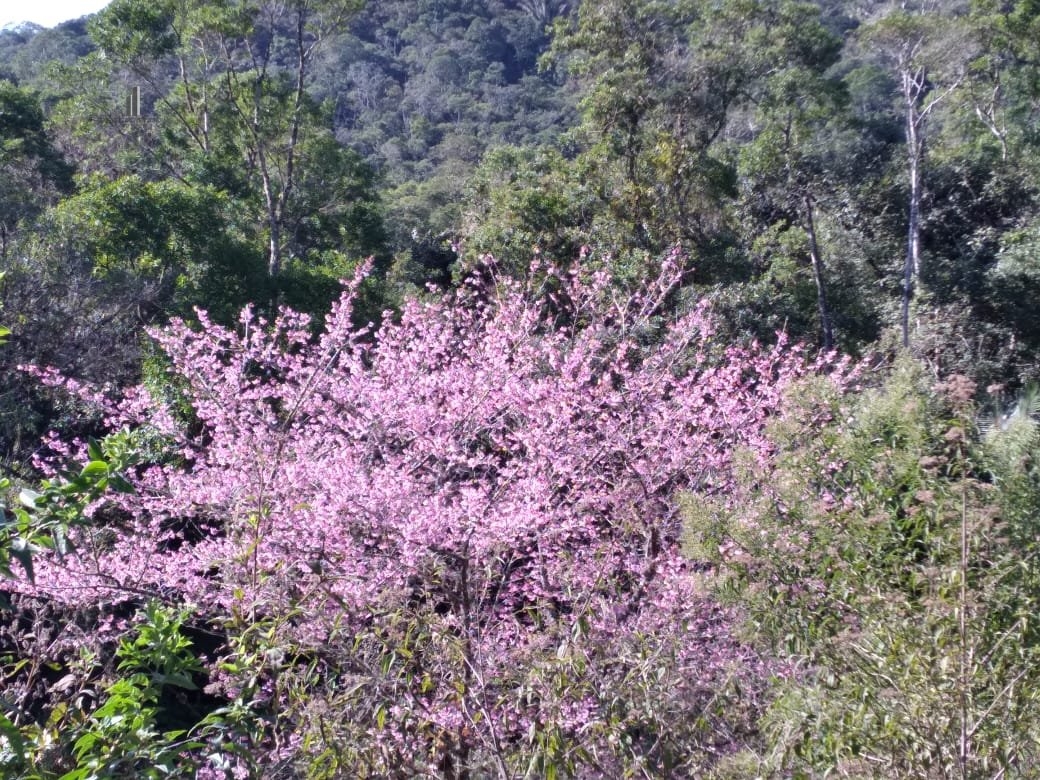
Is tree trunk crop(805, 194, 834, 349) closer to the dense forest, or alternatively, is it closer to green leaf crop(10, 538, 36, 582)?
the dense forest

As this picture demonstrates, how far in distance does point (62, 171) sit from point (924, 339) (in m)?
13.3

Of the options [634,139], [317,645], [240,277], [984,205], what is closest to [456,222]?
[634,139]

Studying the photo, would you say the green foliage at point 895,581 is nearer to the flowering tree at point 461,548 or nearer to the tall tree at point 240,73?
the flowering tree at point 461,548

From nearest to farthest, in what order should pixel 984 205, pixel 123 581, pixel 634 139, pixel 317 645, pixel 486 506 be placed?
pixel 317 645, pixel 486 506, pixel 123 581, pixel 634 139, pixel 984 205

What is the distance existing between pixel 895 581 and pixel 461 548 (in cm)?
205

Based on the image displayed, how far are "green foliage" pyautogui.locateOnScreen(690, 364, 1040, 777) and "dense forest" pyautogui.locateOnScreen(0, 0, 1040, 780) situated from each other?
0.01 m

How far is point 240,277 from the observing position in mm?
9539

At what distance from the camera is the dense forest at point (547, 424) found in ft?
7.27

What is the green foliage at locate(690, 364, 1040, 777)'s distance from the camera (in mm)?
2020

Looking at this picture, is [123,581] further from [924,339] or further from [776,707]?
[924,339]

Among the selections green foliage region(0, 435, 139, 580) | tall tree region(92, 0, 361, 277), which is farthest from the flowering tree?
tall tree region(92, 0, 361, 277)

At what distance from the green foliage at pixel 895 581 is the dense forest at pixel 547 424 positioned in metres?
0.01

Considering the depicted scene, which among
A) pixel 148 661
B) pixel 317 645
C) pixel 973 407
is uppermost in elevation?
pixel 973 407

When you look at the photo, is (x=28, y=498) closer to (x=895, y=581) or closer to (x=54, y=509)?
(x=54, y=509)
